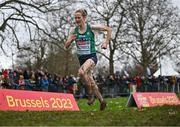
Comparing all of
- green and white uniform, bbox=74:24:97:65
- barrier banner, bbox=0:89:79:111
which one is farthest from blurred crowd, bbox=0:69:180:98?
green and white uniform, bbox=74:24:97:65

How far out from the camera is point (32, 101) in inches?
471

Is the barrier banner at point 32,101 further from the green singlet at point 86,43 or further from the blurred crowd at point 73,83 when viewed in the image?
the blurred crowd at point 73,83

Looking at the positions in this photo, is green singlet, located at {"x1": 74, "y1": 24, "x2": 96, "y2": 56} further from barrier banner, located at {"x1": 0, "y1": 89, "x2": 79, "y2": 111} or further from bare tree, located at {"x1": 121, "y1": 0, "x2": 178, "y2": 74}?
bare tree, located at {"x1": 121, "y1": 0, "x2": 178, "y2": 74}

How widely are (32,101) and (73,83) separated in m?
15.4

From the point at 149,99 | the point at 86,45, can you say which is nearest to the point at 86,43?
the point at 86,45

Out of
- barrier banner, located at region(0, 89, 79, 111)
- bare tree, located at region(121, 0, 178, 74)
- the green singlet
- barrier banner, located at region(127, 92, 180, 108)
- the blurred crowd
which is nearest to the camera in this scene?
the green singlet

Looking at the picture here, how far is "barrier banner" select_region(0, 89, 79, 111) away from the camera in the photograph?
1123 centimetres

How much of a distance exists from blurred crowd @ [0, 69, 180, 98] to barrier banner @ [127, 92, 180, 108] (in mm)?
7125

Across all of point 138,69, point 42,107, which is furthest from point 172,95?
point 138,69

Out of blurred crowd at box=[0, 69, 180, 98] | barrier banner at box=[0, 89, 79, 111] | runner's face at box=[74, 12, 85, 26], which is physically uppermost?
runner's face at box=[74, 12, 85, 26]

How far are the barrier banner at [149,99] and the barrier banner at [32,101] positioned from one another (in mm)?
3940

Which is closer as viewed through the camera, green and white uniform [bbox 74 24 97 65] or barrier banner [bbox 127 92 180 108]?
green and white uniform [bbox 74 24 97 65]

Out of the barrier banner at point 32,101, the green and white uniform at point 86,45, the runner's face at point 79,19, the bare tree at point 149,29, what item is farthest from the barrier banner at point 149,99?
the bare tree at point 149,29

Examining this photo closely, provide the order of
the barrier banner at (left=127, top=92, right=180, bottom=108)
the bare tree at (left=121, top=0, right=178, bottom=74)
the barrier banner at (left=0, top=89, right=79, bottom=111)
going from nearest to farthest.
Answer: the barrier banner at (left=0, top=89, right=79, bottom=111) → the barrier banner at (left=127, top=92, right=180, bottom=108) → the bare tree at (left=121, top=0, right=178, bottom=74)
